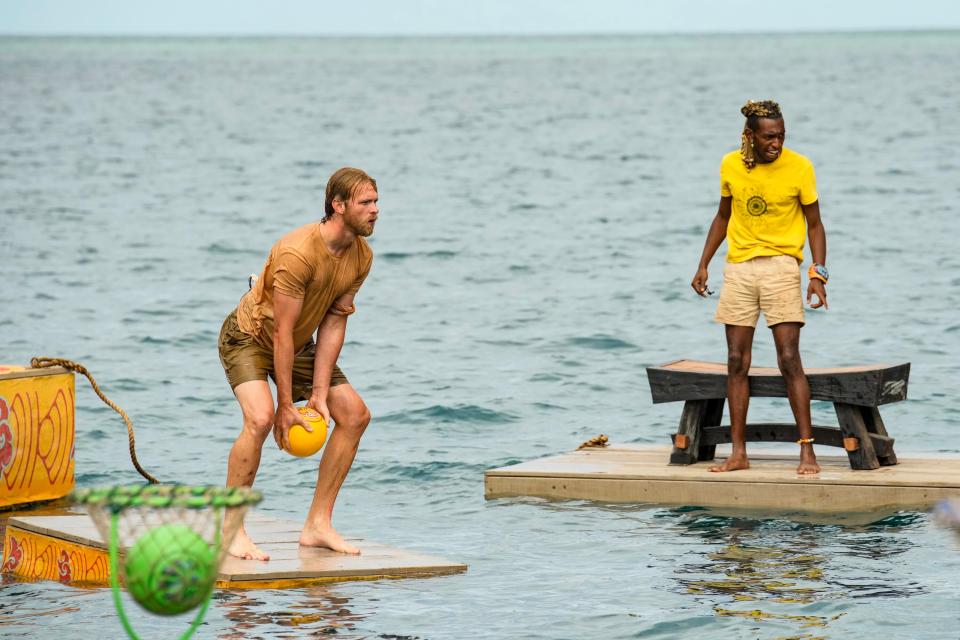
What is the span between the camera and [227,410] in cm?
1625

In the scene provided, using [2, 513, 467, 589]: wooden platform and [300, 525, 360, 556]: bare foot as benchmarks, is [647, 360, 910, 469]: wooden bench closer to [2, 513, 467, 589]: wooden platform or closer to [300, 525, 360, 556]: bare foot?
[2, 513, 467, 589]: wooden platform

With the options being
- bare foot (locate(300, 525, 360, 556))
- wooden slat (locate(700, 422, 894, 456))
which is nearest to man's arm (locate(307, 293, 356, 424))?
bare foot (locate(300, 525, 360, 556))

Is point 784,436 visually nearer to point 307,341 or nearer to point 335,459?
point 335,459

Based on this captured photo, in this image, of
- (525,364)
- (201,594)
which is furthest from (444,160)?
(201,594)

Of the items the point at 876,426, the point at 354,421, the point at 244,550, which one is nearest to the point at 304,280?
the point at 354,421

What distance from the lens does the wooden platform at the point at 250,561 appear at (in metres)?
8.48

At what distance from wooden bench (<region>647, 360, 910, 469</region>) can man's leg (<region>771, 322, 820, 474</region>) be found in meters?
0.15

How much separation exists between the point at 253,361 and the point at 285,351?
0.29m

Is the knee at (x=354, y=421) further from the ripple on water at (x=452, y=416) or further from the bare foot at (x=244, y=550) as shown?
the ripple on water at (x=452, y=416)

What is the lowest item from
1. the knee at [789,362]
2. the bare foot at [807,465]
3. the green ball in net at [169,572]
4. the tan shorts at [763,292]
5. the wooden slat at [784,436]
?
the green ball in net at [169,572]

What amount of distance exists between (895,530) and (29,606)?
489cm

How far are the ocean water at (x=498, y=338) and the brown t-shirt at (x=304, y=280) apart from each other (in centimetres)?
136

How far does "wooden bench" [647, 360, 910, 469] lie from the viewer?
1047cm

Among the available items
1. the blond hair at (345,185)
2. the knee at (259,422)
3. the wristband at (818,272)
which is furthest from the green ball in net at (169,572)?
the wristband at (818,272)
